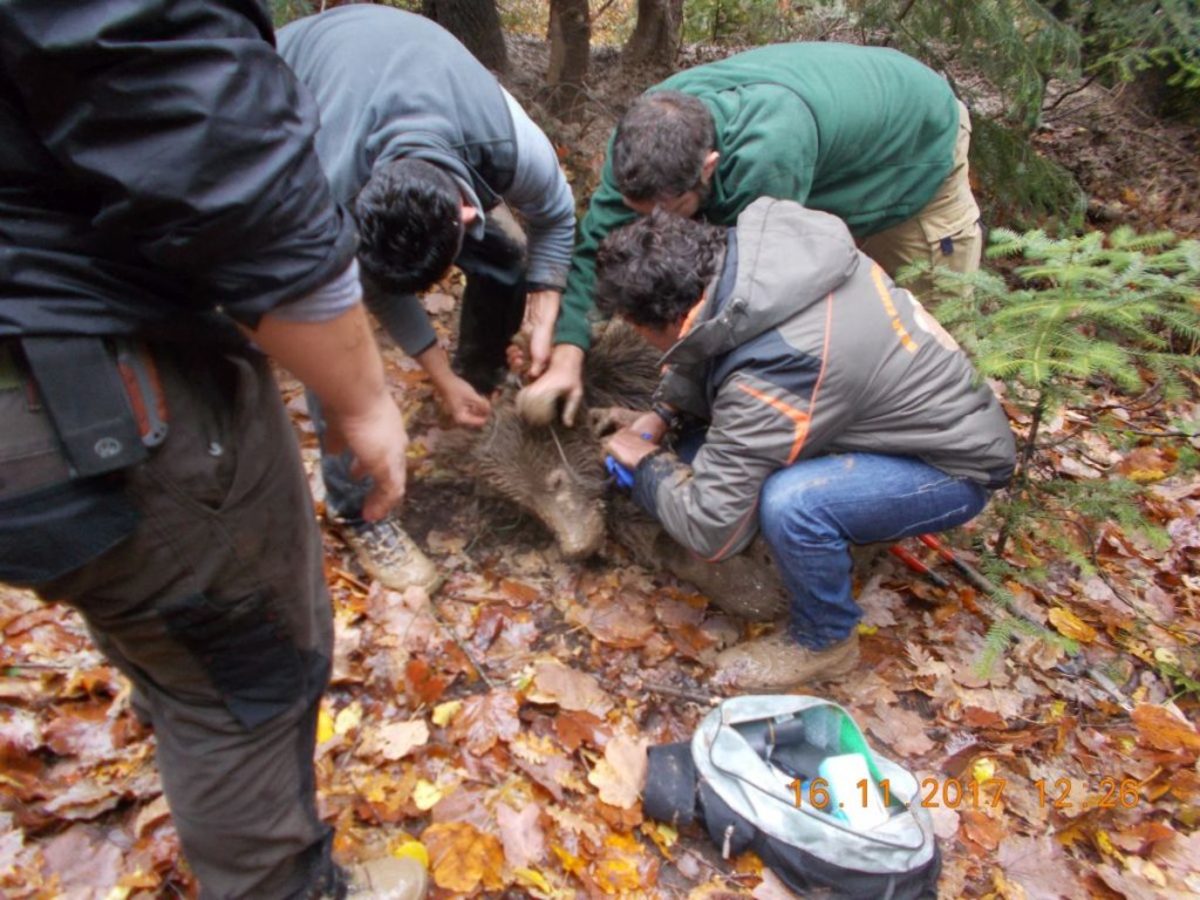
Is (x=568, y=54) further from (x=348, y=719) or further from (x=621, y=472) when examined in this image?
(x=348, y=719)

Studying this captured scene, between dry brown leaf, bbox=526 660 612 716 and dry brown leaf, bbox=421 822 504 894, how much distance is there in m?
0.55

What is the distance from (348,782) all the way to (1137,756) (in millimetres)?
2974

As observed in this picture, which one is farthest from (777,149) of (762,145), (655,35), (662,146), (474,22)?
(655,35)

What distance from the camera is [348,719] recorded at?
2666 millimetres

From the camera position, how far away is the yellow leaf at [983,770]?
2.84 meters

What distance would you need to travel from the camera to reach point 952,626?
3438mm

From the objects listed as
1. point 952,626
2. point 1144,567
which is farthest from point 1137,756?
point 1144,567

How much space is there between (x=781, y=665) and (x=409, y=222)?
215 centimetres

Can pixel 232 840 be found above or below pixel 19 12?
below

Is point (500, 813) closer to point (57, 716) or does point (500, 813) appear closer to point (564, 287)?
point (57, 716)

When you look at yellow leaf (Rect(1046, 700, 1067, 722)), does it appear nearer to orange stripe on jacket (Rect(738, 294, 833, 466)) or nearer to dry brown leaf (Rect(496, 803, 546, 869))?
orange stripe on jacket (Rect(738, 294, 833, 466))

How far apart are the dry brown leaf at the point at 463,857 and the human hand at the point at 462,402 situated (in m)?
1.60

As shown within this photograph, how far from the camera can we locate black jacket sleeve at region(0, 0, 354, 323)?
0.97 m

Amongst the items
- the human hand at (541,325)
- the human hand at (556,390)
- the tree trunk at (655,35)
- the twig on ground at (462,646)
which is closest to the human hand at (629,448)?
the human hand at (556,390)
